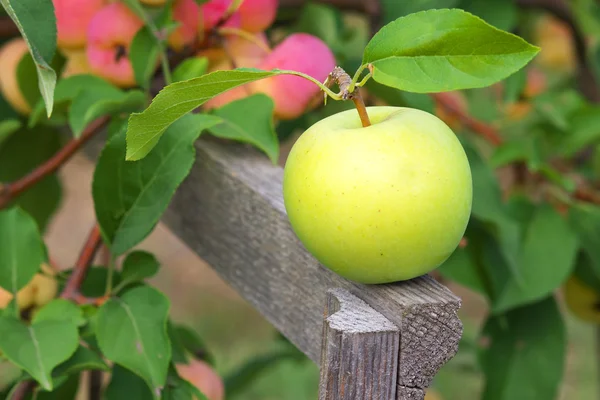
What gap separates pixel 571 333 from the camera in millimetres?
2863

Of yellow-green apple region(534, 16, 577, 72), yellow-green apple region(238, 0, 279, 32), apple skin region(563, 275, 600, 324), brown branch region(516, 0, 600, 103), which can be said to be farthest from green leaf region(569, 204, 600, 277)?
yellow-green apple region(534, 16, 577, 72)

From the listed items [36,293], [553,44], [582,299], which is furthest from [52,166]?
[553,44]

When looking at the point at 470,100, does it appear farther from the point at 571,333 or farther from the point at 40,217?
the point at 571,333

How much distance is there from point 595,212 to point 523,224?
0.08 metres

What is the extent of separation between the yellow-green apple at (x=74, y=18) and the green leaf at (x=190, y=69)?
12 centimetres

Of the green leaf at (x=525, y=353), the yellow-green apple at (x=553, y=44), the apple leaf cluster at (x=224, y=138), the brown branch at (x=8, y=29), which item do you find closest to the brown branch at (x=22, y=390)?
the apple leaf cluster at (x=224, y=138)

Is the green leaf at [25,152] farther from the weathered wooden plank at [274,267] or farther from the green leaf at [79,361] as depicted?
the green leaf at [79,361]

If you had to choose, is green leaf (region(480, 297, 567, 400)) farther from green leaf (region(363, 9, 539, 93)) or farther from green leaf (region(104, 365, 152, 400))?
green leaf (region(363, 9, 539, 93))

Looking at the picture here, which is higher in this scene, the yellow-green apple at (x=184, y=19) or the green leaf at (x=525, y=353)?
the yellow-green apple at (x=184, y=19)

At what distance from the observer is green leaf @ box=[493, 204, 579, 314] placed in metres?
0.96

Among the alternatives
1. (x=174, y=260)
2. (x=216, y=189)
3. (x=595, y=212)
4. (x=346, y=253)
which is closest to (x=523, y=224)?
(x=595, y=212)

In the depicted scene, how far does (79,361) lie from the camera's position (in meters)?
0.67

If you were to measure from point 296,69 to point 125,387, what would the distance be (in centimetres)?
33

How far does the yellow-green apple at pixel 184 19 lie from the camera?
31.1 inches
